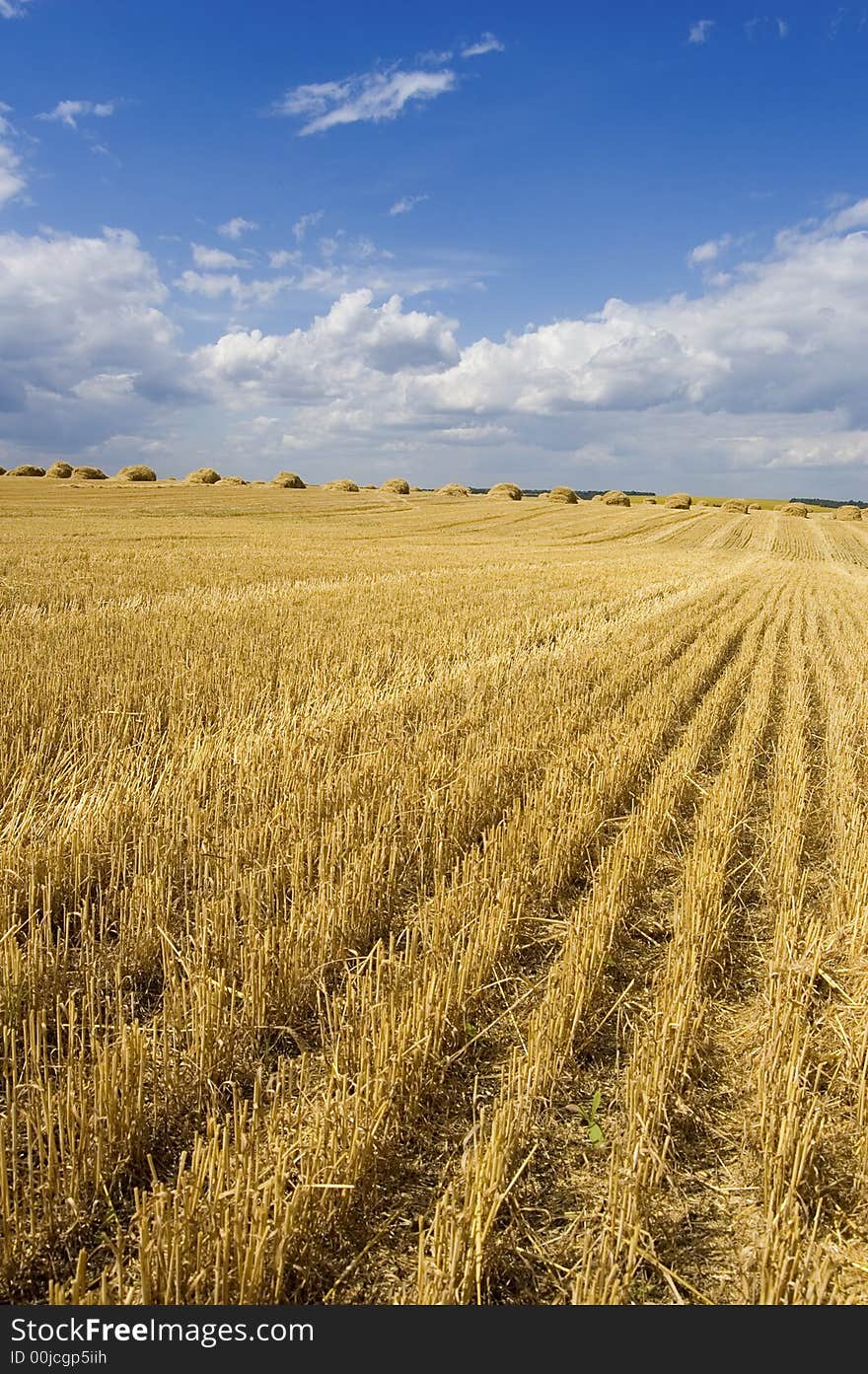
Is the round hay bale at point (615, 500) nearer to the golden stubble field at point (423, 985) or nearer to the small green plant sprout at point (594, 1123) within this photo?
the golden stubble field at point (423, 985)

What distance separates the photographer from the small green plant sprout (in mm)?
2729

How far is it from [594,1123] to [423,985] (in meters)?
0.86

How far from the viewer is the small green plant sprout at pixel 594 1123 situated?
8.95ft

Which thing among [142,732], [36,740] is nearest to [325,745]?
A: [142,732]

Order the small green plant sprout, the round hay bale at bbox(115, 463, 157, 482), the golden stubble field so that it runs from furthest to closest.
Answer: the round hay bale at bbox(115, 463, 157, 482)
the small green plant sprout
the golden stubble field

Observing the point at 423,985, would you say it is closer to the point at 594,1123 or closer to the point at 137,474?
the point at 594,1123

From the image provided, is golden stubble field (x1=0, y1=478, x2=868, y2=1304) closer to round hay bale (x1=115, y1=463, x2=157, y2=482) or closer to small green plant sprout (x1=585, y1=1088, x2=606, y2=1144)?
small green plant sprout (x1=585, y1=1088, x2=606, y2=1144)

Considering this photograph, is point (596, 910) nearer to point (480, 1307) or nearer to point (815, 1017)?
point (815, 1017)

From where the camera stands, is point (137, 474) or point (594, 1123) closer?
point (594, 1123)

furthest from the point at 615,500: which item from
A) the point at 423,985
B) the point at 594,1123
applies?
the point at 594,1123

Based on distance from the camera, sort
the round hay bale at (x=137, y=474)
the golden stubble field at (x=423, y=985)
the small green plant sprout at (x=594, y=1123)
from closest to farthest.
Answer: the golden stubble field at (x=423, y=985) < the small green plant sprout at (x=594, y=1123) < the round hay bale at (x=137, y=474)

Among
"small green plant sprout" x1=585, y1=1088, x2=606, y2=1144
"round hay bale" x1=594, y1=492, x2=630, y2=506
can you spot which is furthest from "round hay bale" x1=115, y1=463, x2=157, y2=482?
"small green plant sprout" x1=585, y1=1088, x2=606, y2=1144

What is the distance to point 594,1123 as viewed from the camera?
2797 mm

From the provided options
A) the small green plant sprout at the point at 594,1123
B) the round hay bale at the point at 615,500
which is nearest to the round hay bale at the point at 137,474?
the round hay bale at the point at 615,500
